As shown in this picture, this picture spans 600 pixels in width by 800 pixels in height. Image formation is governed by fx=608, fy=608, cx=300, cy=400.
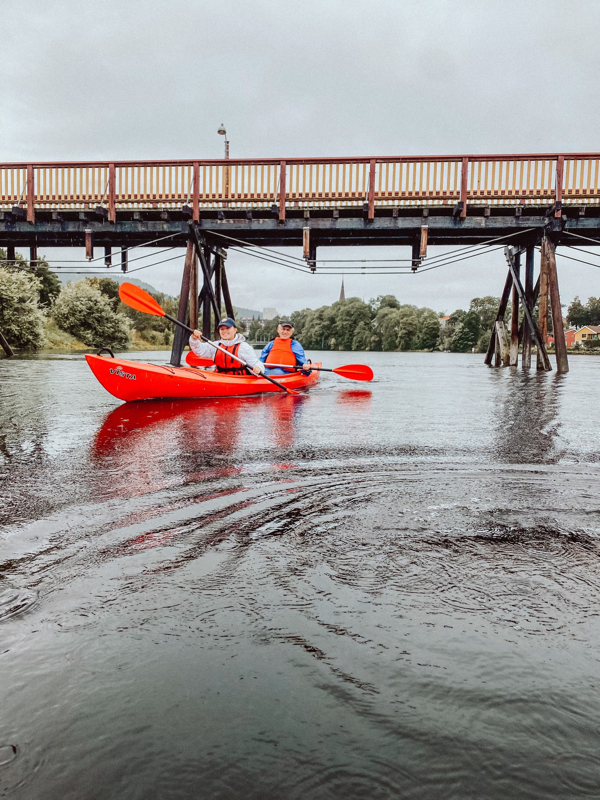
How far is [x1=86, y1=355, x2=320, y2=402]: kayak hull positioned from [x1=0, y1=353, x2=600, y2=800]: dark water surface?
4642 millimetres

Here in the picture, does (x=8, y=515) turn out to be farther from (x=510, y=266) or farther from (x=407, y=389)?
(x=510, y=266)

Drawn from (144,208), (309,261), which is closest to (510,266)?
(309,261)

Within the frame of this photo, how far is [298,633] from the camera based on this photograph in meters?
2.15

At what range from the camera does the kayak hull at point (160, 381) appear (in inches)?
365

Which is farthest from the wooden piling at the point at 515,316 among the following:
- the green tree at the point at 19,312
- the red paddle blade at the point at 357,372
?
the green tree at the point at 19,312

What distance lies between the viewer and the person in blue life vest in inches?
491

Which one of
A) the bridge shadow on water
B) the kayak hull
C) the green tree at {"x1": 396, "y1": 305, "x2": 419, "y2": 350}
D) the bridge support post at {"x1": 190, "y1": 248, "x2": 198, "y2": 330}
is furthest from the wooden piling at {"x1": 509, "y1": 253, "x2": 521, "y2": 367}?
the green tree at {"x1": 396, "y1": 305, "x2": 419, "y2": 350}

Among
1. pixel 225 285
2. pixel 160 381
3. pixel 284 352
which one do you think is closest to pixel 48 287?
pixel 225 285

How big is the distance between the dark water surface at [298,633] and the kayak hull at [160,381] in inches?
183

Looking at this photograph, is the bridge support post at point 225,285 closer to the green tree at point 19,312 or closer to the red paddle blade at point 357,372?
the red paddle blade at point 357,372

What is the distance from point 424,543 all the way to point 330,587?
2.43 feet

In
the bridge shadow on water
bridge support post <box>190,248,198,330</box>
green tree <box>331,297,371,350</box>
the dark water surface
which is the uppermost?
green tree <box>331,297,371,350</box>

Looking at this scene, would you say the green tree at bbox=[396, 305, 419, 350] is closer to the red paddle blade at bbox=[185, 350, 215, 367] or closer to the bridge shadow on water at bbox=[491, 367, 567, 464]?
the bridge shadow on water at bbox=[491, 367, 567, 464]

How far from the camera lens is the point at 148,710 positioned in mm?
1733
